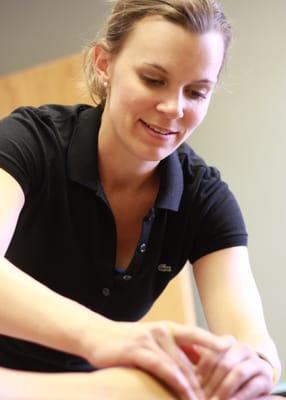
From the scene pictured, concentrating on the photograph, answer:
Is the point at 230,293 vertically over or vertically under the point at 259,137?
under

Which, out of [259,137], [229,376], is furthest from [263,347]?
[259,137]

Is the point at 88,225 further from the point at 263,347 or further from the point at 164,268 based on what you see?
the point at 263,347

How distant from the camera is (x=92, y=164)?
0.95m

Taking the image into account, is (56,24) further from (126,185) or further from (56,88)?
(126,185)

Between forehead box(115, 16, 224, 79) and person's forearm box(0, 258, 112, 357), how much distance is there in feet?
1.24

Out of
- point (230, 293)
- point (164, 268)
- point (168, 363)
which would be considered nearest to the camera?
point (168, 363)

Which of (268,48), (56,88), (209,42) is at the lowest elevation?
(209,42)

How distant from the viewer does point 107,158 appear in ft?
3.21

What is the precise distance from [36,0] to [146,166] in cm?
164

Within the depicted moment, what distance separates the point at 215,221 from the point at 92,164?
0.25 metres

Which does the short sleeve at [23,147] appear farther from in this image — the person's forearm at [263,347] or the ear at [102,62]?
the person's forearm at [263,347]

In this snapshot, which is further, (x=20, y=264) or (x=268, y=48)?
(x=268, y=48)

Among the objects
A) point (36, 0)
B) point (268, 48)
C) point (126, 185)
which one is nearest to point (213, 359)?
point (126, 185)

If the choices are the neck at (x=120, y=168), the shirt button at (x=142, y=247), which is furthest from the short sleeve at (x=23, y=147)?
the shirt button at (x=142, y=247)
